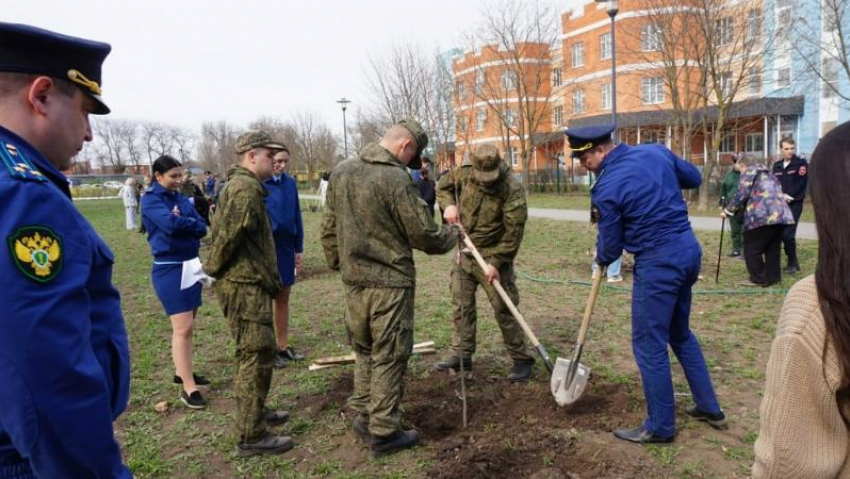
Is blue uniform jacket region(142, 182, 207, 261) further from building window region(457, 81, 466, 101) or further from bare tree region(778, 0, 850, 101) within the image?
building window region(457, 81, 466, 101)

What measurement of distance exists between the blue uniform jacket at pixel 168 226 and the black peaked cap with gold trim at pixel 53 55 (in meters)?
2.93

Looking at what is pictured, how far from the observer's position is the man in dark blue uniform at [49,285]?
1278 mm

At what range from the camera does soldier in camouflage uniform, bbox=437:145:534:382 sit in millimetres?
4953

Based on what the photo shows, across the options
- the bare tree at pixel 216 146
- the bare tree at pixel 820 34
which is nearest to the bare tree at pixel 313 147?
the bare tree at pixel 216 146

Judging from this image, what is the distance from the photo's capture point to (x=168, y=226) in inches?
174

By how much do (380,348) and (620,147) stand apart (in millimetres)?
2251

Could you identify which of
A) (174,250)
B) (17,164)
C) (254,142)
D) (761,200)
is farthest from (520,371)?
(761,200)

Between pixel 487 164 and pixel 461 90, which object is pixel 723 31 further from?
pixel 487 164

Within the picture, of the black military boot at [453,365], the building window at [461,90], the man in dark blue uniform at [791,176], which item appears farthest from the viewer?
the building window at [461,90]

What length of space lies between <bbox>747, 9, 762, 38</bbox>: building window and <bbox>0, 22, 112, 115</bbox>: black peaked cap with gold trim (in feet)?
68.7

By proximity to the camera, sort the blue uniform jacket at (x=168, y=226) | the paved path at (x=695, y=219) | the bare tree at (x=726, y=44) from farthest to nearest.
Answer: the bare tree at (x=726, y=44) < the paved path at (x=695, y=219) < the blue uniform jacket at (x=168, y=226)

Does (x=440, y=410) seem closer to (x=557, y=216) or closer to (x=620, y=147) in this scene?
(x=620, y=147)

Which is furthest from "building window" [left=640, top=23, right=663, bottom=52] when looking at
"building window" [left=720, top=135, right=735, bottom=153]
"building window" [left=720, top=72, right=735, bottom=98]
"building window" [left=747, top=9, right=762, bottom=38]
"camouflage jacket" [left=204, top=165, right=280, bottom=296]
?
"camouflage jacket" [left=204, top=165, right=280, bottom=296]

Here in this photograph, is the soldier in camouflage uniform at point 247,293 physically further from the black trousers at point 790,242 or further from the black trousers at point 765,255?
the black trousers at point 790,242
